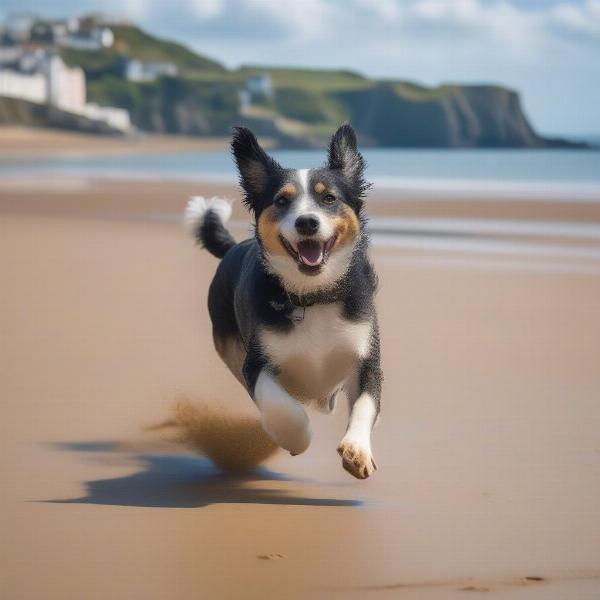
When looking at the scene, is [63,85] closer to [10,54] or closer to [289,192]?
[10,54]

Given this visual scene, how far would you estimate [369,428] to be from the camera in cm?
512

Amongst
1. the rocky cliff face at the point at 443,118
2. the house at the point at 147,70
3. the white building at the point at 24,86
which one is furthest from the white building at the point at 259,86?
the white building at the point at 24,86

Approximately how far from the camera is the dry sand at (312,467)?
4.13 metres

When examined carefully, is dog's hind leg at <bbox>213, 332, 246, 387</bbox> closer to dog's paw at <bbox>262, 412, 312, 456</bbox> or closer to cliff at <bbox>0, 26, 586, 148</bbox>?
dog's paw at <bbox>262, 412, 312, 456</bbox>

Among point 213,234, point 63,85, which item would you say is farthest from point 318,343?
point 63,85

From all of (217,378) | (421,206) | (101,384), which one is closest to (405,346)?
(217,378)

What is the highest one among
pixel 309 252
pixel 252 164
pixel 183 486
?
pixel 252 164

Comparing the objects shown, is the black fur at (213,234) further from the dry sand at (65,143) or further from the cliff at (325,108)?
the cliff at (325,108)

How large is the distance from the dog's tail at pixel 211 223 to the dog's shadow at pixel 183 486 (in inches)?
58.2

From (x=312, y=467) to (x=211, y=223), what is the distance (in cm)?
183

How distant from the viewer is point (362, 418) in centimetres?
516

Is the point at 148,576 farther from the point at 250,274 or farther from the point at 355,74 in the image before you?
the point at 355,74

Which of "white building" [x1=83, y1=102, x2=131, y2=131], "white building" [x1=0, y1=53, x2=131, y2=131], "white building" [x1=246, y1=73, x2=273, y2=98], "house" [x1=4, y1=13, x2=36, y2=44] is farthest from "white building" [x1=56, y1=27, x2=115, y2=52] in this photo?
"white building" [x1=83, y1=102, x2=131, y2=131]

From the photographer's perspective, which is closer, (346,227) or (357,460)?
(357,460)
